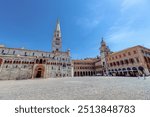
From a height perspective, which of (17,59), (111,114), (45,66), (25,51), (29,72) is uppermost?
(25,51)

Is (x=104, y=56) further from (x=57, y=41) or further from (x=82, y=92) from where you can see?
(x=82, y=92)

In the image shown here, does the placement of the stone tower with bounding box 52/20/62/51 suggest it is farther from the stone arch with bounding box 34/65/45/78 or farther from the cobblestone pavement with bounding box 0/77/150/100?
the cobblestone pavement with bounding box 0/77/150/100

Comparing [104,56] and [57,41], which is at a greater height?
[57,41]

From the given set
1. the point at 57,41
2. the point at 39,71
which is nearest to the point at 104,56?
the point at 57,41

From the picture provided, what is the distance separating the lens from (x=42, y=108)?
4.40m

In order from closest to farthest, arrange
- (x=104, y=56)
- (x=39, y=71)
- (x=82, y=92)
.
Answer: (x=82, y=92) < (x=39, y=71) < (x=104, y=56)

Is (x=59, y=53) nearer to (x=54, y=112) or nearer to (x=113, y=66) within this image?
(x=113, y=66)

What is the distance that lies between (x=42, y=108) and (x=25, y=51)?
1944 inches

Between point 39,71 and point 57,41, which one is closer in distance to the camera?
point 39,71

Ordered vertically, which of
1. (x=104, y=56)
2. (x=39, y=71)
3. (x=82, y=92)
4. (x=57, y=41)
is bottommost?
(x=82, y=92)

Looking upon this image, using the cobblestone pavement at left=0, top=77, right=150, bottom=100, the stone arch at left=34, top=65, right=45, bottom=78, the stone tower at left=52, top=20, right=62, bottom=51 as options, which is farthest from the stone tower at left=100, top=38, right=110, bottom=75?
the cobblestone pavement at left=0, top=77, right=150, bottom=100

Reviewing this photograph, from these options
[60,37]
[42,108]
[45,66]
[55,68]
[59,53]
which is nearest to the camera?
[42,108]

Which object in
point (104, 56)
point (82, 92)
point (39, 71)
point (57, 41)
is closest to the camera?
point (82, 92)

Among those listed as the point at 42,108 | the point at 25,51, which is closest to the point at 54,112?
the point at 42,108
